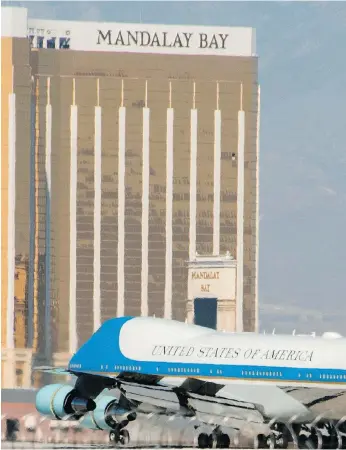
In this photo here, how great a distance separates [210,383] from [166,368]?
10.8 ft

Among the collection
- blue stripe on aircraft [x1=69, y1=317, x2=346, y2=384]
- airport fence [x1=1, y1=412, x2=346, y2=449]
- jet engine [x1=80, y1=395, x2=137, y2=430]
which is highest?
blue stripe on aircraft [x1=69, y1=317, x2=346, y2=384]

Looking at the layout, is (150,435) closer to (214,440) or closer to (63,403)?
(214,440)

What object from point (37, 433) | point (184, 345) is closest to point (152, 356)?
point (184, 345)

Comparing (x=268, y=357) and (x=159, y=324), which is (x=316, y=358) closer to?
(x=268, y=357)

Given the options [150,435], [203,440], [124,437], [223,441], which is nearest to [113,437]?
[124,437]

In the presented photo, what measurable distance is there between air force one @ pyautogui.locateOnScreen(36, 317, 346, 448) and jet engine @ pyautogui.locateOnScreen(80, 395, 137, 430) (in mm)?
61

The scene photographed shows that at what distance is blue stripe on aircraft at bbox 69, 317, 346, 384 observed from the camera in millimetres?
86938

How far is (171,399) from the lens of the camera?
3573 inches

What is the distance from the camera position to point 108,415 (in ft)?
307

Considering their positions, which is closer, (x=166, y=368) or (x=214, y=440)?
(x=166, y=368)

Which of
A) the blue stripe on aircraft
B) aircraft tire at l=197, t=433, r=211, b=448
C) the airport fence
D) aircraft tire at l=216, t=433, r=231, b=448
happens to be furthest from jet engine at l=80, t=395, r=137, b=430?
aircraft tire at l=216, t=433, r=231, b=448

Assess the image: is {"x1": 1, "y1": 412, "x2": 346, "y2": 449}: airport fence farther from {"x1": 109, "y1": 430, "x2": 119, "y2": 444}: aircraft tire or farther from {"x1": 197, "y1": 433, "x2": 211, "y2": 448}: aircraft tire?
{"x1": 109, "y1": 430, "x2": 119, "y2": 444}: aircraft tire

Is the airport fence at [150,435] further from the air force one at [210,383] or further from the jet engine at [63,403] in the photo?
the jet engine at [63,403]

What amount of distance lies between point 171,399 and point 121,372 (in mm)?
4409
